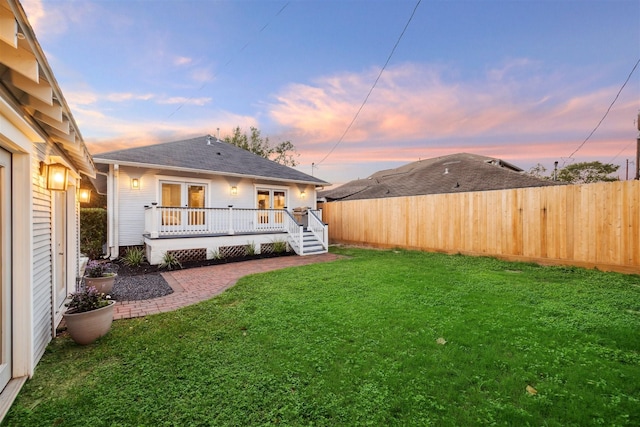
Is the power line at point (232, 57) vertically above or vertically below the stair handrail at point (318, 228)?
above

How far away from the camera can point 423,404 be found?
7.16 ft

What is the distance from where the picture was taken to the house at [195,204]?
9.36 m

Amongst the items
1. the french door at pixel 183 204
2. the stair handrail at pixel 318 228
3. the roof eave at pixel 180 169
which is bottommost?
the stair handrail at pixel 318 228

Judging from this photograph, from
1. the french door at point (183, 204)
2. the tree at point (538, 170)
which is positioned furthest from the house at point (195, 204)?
the tree at point (538, 170)

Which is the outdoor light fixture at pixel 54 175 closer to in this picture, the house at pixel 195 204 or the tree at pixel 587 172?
the house at pixel 195 204

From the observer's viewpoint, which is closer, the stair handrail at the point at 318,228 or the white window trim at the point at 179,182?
the white window trim at the point at 179,182

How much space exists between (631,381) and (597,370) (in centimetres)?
21

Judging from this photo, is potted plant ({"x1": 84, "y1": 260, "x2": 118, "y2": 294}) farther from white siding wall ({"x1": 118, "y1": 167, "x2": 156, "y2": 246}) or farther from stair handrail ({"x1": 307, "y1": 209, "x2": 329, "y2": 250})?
stair handrail ({"x1": 307, "y1": 209, "x2": 329, "y2": 250})

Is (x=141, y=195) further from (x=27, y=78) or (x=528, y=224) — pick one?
(x=528, y=224)

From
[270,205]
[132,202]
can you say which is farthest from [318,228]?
[132,202]

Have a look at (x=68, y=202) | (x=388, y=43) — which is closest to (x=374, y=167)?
(x=388, y=43)

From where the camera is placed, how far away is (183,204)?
423 inches

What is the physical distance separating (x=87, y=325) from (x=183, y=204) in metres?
7.95

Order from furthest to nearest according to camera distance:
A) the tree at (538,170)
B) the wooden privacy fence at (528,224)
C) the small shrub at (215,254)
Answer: the tree at (538,170) → the small shrub at (215,254) → the wooden privacy fence at (528,224)
